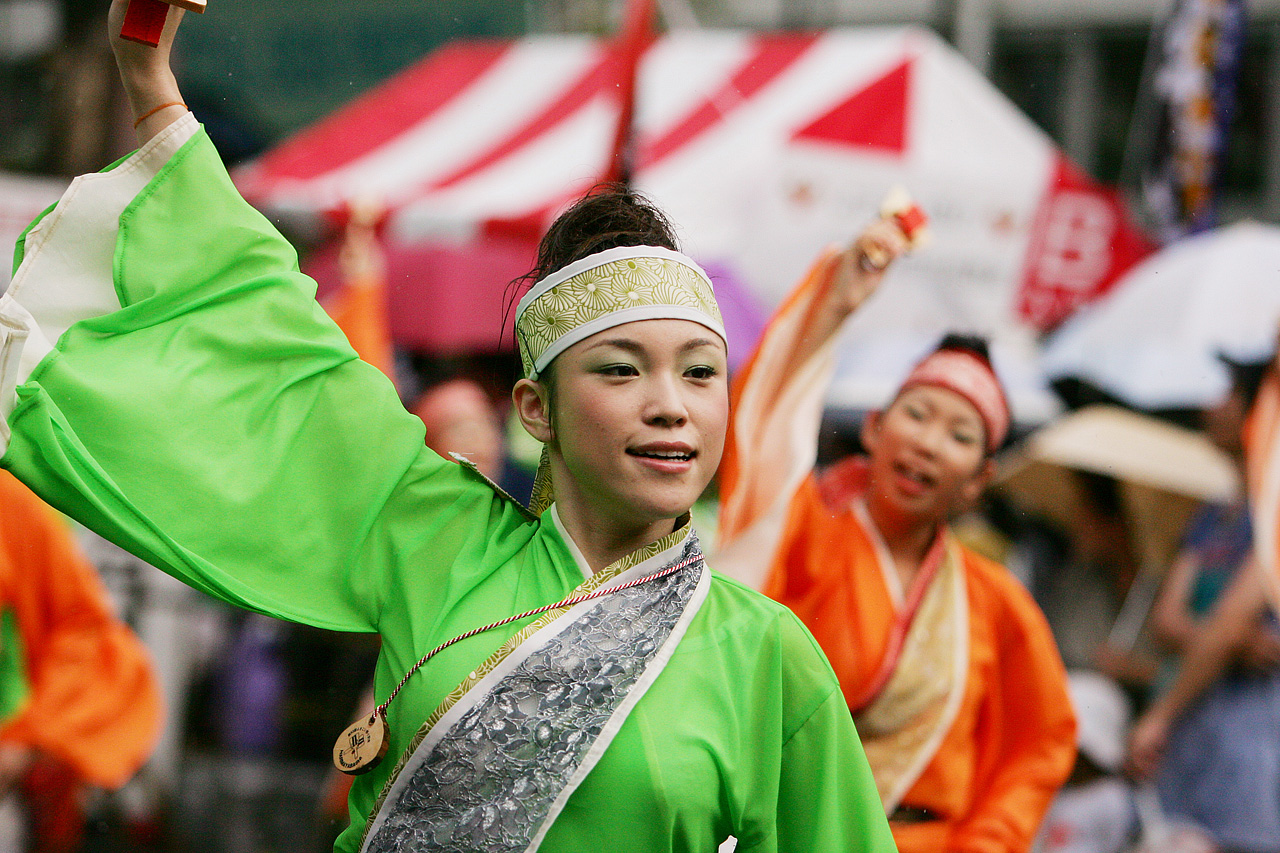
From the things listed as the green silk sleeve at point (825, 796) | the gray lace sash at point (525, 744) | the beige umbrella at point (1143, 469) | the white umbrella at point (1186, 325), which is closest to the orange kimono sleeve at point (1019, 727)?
the green silk sleeve at point (825, 796)

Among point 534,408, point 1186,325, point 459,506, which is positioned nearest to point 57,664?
point 459,506

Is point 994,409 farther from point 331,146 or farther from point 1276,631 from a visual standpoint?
point 331,146

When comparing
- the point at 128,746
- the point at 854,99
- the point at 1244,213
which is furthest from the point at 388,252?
the point at 1244,213

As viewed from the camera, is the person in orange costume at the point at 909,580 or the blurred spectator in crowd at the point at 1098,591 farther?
the blurred spectator in crowd at the point at 1098,591

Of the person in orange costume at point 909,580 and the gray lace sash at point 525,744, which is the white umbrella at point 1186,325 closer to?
the person in orange costume at point 909,580

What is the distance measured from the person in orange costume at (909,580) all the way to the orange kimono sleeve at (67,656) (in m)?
2.07

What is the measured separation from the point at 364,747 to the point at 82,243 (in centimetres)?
73

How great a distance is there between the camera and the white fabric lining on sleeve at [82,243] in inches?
69.3

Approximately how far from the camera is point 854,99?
5.76m

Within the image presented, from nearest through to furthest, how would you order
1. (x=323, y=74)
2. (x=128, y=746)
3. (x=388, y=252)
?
(x=128, y=746)
(x=388, y=252)
(x=323, y=74)

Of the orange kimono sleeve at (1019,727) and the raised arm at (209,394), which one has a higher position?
the raised arm at (209,394)

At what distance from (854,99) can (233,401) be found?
4411 millimetres

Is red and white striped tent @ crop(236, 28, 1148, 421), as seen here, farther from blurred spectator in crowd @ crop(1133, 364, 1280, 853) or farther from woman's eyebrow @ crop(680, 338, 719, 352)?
blurred spectator in crowd @ crop(1133, 364, 1280, 853)

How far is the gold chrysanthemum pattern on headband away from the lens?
165 cm
